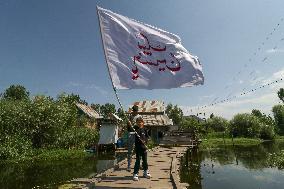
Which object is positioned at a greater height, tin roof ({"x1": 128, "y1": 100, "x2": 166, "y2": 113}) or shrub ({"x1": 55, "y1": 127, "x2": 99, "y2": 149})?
tin roof ({"x1": 128, "y1": 100, "x2": 166, "y2": 113})

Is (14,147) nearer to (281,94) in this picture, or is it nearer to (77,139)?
(77,139)

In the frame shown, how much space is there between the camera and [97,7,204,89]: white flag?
9156mm

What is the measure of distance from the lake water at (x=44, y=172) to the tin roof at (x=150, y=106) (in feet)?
73.6

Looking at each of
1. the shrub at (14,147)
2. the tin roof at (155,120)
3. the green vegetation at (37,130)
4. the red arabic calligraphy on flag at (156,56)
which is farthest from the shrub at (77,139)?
the red arabic calligraphy on flag at (156,56)

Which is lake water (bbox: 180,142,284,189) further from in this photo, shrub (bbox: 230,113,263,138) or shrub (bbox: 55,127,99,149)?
shrub (bbox: 230,113,263,138)

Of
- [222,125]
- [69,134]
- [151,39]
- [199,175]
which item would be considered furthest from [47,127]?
[222,125]

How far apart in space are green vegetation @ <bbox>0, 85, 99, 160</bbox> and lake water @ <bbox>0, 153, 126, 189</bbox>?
2.72m

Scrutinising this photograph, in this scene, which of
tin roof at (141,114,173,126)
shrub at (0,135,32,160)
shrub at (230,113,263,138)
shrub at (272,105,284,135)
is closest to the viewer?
shrub at (0,135,32,160)

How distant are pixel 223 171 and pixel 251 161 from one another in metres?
6.93

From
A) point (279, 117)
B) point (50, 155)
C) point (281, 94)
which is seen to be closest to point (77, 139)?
point (50, 155)

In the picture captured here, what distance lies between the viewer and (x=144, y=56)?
9.76m

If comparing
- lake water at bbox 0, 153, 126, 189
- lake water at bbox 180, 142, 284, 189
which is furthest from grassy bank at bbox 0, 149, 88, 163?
lake water at bbox 180, 142, 284, 189

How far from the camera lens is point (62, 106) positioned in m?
37.0

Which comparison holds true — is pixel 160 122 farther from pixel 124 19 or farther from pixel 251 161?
pixel 124 19
